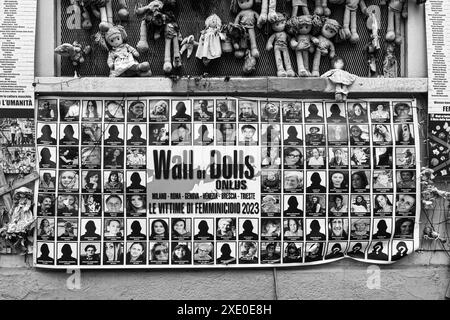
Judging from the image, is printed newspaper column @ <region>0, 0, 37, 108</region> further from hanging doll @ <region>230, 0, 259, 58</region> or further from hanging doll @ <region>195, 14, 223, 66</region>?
hanging doll @ <region>230, 0, 259, 58</region>

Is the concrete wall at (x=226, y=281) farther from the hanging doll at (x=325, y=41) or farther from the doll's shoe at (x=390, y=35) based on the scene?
the doll's shoe at (x=390, y=35)

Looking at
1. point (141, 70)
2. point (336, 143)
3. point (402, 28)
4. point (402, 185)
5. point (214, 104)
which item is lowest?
point (402, 185)

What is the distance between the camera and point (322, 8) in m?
6.49

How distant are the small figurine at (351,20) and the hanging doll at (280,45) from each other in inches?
26.7

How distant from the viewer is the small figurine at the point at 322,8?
255 inches

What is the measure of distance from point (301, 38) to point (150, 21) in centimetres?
172

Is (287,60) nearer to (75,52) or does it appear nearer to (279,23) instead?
(279,23)

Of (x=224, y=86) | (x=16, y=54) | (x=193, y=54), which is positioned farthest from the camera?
(x=193, y=54)

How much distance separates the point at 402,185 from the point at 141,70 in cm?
321

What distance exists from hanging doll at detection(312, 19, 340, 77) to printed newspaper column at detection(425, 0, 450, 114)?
1.08 meters

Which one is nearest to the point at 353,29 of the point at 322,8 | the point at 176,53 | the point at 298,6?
the point at 322,8

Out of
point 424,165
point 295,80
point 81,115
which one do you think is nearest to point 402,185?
point 424,165

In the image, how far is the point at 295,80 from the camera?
20.6 ft

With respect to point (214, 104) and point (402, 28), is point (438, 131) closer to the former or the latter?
point (402, 28)
